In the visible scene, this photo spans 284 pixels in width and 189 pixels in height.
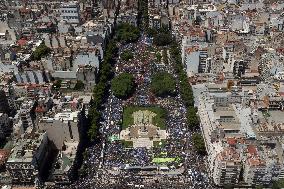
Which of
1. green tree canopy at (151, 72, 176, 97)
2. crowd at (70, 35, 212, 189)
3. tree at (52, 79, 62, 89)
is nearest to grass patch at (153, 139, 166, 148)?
crowd at (70, 35, 212, 189)

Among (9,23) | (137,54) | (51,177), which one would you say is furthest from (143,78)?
(9,23)

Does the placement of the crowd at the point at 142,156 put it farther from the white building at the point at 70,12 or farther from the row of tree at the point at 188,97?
the white building at the point at 70,12

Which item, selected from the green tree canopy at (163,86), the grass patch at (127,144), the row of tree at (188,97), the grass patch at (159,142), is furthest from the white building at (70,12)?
the grass patch at (159,142)

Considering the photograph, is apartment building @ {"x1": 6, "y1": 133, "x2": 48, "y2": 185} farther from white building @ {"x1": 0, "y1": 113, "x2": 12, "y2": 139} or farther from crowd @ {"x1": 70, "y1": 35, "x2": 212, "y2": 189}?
white building @ {"x1": 0, "y1": 113, "x2": 12, "y2": 139}

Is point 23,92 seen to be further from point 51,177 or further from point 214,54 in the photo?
point 214,54

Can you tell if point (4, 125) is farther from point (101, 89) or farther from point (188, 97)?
point (188, 97)
